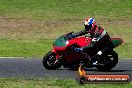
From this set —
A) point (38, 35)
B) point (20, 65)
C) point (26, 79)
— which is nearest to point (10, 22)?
point (38, 35)

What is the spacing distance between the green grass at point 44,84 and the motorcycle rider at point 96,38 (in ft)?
8.46

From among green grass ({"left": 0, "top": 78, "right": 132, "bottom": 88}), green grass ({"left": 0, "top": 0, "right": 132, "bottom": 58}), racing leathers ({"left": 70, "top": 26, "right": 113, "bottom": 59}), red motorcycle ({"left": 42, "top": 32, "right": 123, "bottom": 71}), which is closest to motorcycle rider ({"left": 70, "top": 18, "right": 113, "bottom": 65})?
racing leathers ({"left": 70, "top": 26, "right": 113, "bottom": 59})

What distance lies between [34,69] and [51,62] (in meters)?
0.63

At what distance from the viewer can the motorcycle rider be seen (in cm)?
1608

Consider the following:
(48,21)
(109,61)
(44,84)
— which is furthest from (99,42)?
(48,21)

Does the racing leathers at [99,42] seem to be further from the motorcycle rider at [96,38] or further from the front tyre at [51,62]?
the front tyre at [51,62]

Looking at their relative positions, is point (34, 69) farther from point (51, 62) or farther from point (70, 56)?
point (70, 56)

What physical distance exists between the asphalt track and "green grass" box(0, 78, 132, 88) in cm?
112

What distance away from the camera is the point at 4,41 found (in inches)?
913

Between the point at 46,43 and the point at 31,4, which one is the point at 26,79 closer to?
the point at 46,43

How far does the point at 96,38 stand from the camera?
1606cm

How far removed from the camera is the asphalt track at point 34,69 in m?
15.2

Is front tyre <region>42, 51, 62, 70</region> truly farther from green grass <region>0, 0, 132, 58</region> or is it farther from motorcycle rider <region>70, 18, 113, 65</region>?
green grass <region>0, 0, 132, 58</region>

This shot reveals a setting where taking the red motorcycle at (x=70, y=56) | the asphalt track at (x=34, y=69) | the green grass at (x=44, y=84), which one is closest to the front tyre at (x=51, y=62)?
the red motorcycle at (x=70, y=56)
